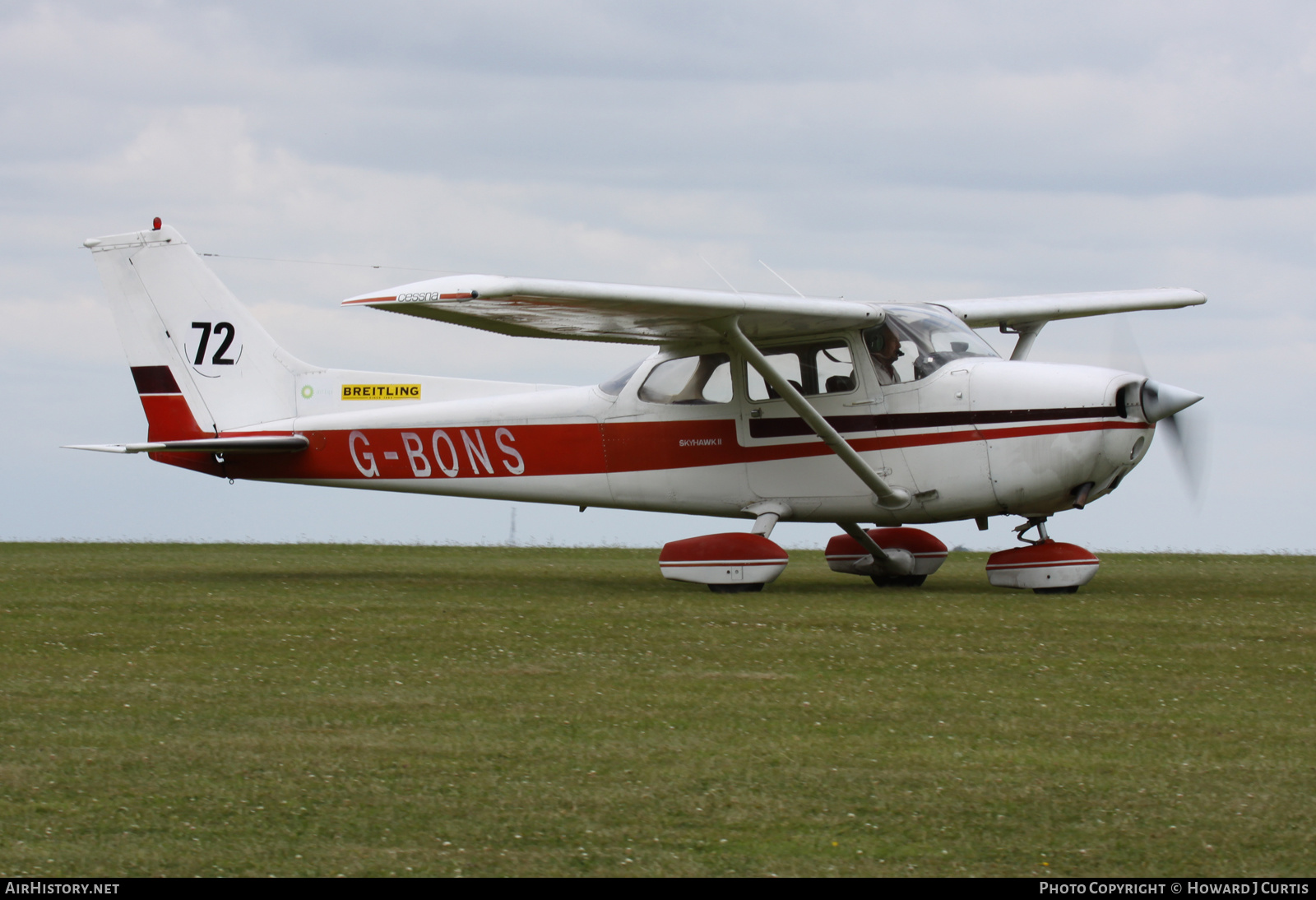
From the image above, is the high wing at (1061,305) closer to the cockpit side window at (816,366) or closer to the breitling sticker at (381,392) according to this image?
the cockpit side window at (816,366)

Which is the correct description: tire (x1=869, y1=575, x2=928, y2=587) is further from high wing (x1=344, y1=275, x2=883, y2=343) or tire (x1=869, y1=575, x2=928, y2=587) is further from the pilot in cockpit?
high wing (x1=344, y1=275, x2=883, y2=343)

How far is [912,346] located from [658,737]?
7.73m

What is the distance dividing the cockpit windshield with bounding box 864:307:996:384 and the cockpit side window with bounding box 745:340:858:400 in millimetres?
294

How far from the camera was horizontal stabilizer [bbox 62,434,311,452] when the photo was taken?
16484mm

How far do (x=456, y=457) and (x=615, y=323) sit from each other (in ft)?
10.3

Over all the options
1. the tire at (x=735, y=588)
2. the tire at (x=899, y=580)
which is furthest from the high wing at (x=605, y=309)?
the tire at (x=899, y=580)

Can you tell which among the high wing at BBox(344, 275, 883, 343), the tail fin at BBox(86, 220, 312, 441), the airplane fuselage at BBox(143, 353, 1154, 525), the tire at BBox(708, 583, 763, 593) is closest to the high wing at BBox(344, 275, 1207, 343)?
the high wing at BBox(344, 275, 883, 343)

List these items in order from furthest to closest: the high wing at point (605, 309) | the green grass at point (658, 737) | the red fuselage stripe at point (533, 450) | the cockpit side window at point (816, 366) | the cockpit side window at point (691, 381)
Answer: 1. the cockpit side window at point (691, 381)
2. the red fuselage stripe at point (533, 450)
3. the cockpit side window at point (816, 366)
4. the high wing at point (605, 309)
5. the green grass at point (658, 737)

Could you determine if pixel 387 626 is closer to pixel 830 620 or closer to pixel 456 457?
pixel 830 620

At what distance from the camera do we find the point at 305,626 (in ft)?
36.5

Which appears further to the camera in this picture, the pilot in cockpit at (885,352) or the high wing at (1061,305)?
the high wing at (1061,305)

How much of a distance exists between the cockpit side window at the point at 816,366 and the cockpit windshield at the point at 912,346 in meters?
0.29

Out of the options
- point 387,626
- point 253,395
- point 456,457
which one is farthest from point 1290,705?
point 253,395

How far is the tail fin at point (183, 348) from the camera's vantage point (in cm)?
1689
